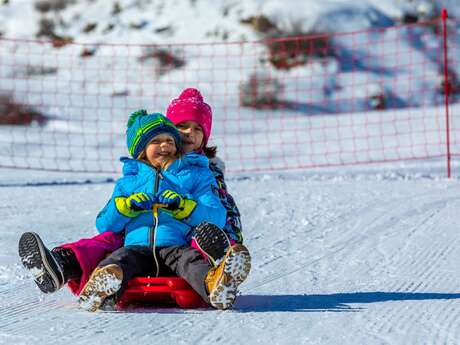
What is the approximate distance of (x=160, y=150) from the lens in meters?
3.98

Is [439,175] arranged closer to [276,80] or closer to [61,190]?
[61,190]

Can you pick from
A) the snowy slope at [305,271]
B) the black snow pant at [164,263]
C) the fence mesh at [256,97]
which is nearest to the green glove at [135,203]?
the black snow pant at [164,263]

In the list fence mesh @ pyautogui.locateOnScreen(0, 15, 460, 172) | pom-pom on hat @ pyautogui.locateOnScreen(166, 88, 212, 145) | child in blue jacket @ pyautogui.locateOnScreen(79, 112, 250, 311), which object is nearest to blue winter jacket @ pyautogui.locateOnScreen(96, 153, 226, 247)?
child in blue jacket @ pyautogui.locateOnScreen(79, 112, 250, 311)

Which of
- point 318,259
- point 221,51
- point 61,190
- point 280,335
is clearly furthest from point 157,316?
point 221,51

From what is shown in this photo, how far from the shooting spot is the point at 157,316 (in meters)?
3.42

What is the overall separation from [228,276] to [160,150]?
83cm

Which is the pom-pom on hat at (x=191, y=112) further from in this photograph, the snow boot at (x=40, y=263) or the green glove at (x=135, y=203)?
the snow boot at (x=40, y=263)

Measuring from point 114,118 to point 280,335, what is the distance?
30.5ft

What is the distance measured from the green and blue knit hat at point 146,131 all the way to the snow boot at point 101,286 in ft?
2.39

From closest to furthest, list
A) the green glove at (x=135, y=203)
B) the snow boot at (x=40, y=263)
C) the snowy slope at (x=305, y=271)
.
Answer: the snowy slope at (x=305, y=271), the snow boot at (x=40, y=263), the green glove at (x=135, y=203)

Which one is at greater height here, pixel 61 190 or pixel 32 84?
pixel 32 84

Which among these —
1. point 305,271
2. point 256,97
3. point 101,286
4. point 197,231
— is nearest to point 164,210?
point 197,231

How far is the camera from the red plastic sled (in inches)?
140

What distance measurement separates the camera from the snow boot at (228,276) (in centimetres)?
334
